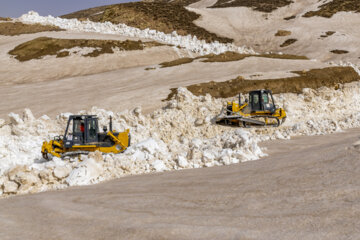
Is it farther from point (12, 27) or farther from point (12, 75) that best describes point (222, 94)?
point (12, 27)

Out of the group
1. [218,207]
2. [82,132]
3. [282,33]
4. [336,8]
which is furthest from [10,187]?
[336,8]

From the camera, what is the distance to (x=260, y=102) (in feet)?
61.2

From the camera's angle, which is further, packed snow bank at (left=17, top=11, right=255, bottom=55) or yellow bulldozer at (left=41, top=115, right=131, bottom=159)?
packed snow bank at (left=17, top=11, right=255, bottom=55)

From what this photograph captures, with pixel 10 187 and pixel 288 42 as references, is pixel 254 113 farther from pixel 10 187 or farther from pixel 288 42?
pixel 288 42

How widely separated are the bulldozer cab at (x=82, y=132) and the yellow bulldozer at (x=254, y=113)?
7.41 m

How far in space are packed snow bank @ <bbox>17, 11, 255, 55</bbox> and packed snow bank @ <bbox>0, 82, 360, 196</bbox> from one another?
21.1m

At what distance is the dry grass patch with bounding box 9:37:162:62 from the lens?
3769 centimetres

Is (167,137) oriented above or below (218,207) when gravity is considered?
below

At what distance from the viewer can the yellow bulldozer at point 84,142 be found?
12672 mm

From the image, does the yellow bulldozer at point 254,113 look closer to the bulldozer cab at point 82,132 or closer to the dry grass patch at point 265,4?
the bulldozer cab at point 82,132

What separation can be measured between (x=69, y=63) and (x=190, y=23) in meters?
27.5

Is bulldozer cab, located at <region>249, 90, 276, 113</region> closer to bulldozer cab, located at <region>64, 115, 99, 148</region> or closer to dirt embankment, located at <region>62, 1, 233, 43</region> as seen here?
bulldozer cab, located at <region>64, 115, 99, 148</region>

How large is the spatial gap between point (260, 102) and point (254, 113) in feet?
2.37

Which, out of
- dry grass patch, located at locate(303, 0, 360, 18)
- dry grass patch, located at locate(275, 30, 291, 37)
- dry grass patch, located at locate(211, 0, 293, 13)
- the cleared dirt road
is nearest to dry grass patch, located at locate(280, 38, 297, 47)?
dry grass patch, located at locate(275, 30, 291, 37)
